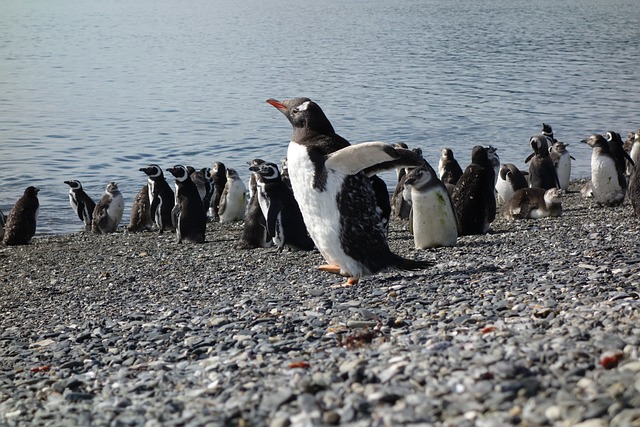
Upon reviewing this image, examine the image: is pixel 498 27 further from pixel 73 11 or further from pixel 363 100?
pixel 73 11

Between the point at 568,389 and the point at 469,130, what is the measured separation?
21.1 m

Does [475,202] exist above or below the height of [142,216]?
above

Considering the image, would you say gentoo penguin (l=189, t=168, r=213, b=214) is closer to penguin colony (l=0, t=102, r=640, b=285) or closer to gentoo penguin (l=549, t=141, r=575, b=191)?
penguin colony (l=0, t=102, r=640, b=285)

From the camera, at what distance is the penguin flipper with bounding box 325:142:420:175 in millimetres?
6848

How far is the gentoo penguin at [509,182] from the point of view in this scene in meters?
14.3

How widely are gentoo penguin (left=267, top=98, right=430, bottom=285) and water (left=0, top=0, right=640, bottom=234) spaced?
812 cm

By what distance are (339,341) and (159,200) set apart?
8175mm

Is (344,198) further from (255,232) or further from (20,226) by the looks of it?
(20,226)

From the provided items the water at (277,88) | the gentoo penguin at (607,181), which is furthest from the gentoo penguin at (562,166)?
the water at (277,88)

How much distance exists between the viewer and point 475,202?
10492 mm

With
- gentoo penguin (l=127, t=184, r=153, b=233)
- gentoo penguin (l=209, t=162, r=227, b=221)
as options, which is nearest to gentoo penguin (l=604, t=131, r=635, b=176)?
gentoo penguin (l=209, t=162, r=227, b=221)

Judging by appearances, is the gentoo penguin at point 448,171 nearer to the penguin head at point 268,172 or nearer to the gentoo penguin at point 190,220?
the gentoo penguin at point 190,220

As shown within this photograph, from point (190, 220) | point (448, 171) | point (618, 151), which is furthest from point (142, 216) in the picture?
point (618, 151)

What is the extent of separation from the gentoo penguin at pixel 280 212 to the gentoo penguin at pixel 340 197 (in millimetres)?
2310
